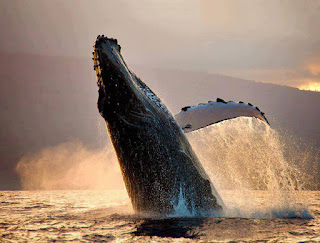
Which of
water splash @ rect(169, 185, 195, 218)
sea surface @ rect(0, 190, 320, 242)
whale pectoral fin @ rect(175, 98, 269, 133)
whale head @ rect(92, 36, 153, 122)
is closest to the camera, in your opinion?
sea surface @ rect(0, 190, 320, 242)

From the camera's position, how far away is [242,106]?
226 inches

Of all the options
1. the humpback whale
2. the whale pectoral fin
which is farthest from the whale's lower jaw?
the whale pectoral fin

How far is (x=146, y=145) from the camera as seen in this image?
15.4ft

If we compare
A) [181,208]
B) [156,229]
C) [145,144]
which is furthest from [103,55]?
[181,208]

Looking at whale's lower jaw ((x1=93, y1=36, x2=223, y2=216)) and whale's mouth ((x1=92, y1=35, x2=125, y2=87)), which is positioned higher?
whale's mouth ((x1=92, y1=35, x2=125, y2=87))

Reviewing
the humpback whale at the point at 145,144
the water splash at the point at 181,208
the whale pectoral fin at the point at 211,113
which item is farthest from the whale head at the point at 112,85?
the water splash at the point at 181,208

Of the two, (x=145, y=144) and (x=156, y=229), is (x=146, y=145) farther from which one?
(x=156, y=229)

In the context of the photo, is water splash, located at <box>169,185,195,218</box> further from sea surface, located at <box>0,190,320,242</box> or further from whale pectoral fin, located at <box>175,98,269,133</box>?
whale pectoral fin, located at <box>175,98,269,133</box>

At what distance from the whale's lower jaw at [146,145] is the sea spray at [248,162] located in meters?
0.81

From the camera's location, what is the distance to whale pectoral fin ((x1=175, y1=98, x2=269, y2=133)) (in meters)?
5.60

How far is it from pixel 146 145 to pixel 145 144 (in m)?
0.02

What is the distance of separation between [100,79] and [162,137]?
3.94 feet

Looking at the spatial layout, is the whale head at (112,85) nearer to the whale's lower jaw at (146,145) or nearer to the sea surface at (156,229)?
the whale's lower jaw at (146,145)

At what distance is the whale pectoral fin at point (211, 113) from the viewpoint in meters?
5.60
